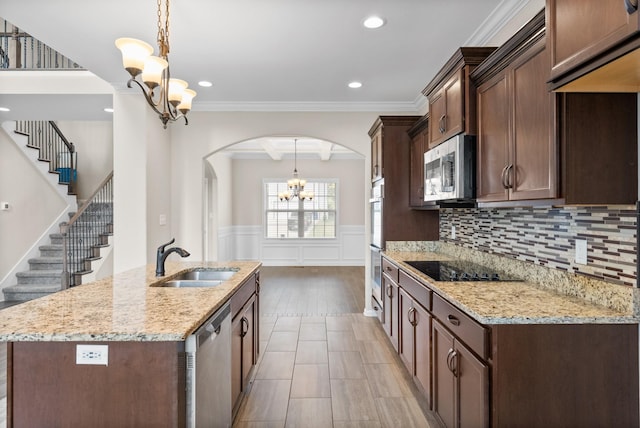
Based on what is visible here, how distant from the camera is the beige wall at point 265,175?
9.21 m

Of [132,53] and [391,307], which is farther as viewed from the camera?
[391,307]

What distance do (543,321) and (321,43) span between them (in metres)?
2.64

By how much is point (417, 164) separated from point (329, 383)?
2331mm

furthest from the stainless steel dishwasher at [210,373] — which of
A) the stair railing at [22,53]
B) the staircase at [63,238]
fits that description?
the stair railing at [22,53]

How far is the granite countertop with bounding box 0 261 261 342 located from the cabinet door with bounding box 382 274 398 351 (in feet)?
5.26

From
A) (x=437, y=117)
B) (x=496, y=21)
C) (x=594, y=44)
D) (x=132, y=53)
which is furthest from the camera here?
(x=437, y=117)

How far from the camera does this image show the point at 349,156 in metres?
8.95

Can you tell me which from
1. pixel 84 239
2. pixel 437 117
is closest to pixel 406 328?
pixel 437 117

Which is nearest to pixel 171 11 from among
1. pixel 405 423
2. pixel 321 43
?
pixel 321 43

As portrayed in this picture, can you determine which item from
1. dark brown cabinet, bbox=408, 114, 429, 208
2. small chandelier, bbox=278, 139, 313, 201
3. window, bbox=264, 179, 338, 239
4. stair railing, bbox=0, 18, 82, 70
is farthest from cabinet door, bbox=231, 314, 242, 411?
window, bbox=264, 179, 338, 239

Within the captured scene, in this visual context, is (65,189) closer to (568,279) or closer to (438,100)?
(438,100)

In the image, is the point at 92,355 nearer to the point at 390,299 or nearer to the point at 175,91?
the point at 175,91

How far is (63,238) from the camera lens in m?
4.74

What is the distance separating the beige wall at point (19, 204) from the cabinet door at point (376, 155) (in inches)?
218
